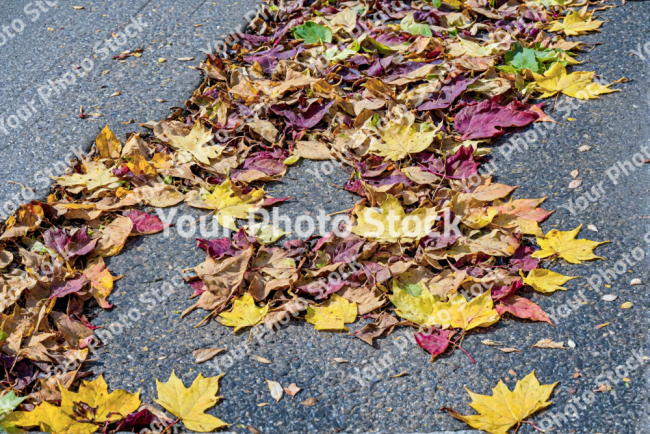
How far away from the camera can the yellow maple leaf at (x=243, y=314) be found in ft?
5.85

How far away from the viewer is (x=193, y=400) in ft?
5.18

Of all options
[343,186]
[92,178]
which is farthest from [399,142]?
[92,178]

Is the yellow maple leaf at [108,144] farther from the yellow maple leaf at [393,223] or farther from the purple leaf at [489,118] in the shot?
the purple leaf at [489,118]

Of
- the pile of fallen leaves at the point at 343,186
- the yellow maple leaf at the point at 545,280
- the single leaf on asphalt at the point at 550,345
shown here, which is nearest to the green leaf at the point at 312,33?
the pile of fallen leaves at the point at 343,186

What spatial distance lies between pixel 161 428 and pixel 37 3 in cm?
320

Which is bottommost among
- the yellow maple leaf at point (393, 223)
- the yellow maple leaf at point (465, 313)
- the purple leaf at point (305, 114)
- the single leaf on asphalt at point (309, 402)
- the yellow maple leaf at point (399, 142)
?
the yellow maple leaf at point (465, 313)

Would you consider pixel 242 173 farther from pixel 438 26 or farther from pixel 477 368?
pixel 438 26

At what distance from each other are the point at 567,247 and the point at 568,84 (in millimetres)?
1034

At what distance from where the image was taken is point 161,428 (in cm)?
152

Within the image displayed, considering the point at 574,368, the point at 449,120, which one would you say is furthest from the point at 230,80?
the point at 574,368

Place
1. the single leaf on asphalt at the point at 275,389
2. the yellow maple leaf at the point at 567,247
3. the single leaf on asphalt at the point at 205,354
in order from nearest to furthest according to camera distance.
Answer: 1. the single leaf on asphalt at the point at 275,389
2. the single leaf on asphalt at the point at 205,354
3. the yellow maple leaf at the point at 567,247

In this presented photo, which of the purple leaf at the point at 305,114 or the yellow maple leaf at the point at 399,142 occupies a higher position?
the purple leaf at the point at 305,114

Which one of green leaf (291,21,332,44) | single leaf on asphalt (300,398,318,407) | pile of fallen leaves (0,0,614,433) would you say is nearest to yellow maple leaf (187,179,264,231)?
pile of fallen leaves (0,0,614,433)

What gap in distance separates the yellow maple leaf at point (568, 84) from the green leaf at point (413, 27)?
67 cm
